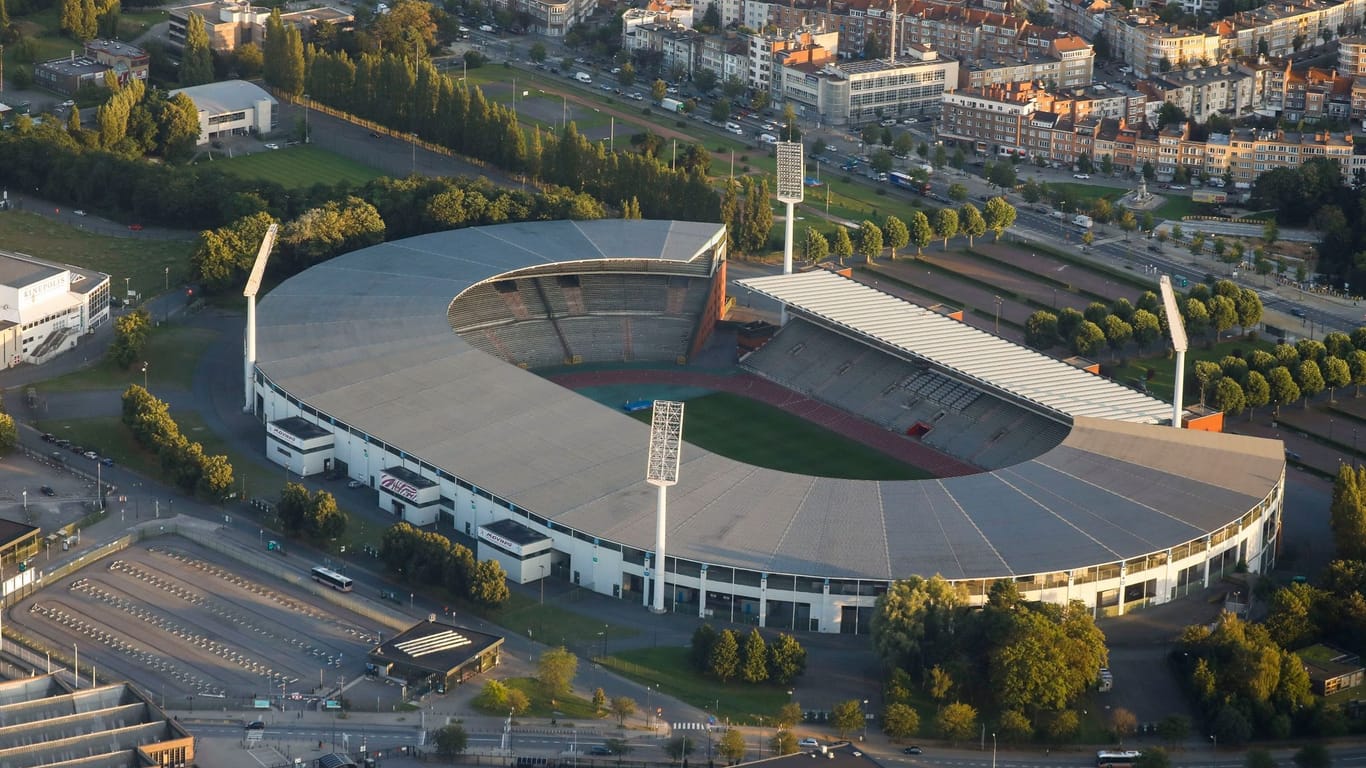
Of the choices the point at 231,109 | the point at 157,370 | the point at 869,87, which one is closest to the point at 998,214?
the point at 869,87

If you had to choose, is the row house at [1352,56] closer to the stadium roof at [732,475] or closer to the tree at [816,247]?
the tree at [816,247]

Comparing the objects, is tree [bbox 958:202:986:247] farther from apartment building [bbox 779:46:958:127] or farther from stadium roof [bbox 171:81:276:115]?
stadium roof [bbox 171:81:276:115]

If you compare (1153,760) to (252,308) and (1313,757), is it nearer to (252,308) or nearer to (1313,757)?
(1313,757)

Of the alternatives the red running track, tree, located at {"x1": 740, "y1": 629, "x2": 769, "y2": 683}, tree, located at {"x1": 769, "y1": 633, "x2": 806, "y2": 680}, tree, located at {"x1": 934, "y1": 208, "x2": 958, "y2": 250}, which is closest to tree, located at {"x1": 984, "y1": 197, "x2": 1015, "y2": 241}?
tree, located at {"x1": 934, "y1": 208, "x2": 958, "y2": 250}

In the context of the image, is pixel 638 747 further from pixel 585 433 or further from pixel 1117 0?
pixel 1117 0

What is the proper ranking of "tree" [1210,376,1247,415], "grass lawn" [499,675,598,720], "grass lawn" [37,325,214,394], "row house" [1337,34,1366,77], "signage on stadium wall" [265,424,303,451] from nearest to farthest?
1. "grass lawn" [499,675,598,720]
2. "signage on stadium wall" [265,424,303,451]
3. "tree" [1210,376,1247,415]
4. "grass lawn" [37,325,214,394]
5. "row house" [1337,34,1366,77]
